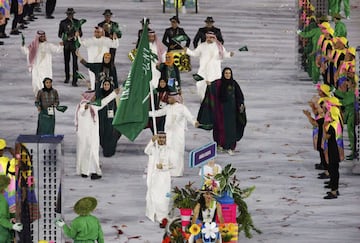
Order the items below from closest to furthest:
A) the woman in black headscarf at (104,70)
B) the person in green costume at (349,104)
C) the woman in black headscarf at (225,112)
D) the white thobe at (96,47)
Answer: the person in green costume at (349,104), the woman in black headscarf at (225,112), the woman in black headscarf at (104,70), the white thobe at (96,47)

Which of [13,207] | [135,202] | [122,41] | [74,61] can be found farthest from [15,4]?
[13,207]

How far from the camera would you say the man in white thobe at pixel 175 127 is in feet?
103

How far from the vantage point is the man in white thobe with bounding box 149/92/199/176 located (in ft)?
103

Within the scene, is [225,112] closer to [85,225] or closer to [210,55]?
[210,55]

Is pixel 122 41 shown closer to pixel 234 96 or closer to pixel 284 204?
pixel 234 96

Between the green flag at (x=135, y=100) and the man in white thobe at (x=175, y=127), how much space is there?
2880 mm

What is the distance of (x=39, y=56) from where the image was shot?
1475 inches

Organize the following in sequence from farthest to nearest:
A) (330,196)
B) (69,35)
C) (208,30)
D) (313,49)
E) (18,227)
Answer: (69,35) → (313,49) → (208,30) → (330,196) → (18,227)

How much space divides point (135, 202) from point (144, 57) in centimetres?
300

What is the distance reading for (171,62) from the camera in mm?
34469

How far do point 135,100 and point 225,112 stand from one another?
529 centimetres

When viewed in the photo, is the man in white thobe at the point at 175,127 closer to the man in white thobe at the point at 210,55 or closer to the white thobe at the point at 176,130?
the white thobe at the point at 176,130

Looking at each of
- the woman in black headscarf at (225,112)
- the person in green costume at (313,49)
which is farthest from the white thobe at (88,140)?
the person in green costume at (313,49)

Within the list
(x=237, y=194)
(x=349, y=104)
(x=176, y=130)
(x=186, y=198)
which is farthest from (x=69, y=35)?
(x=186, y=198)
